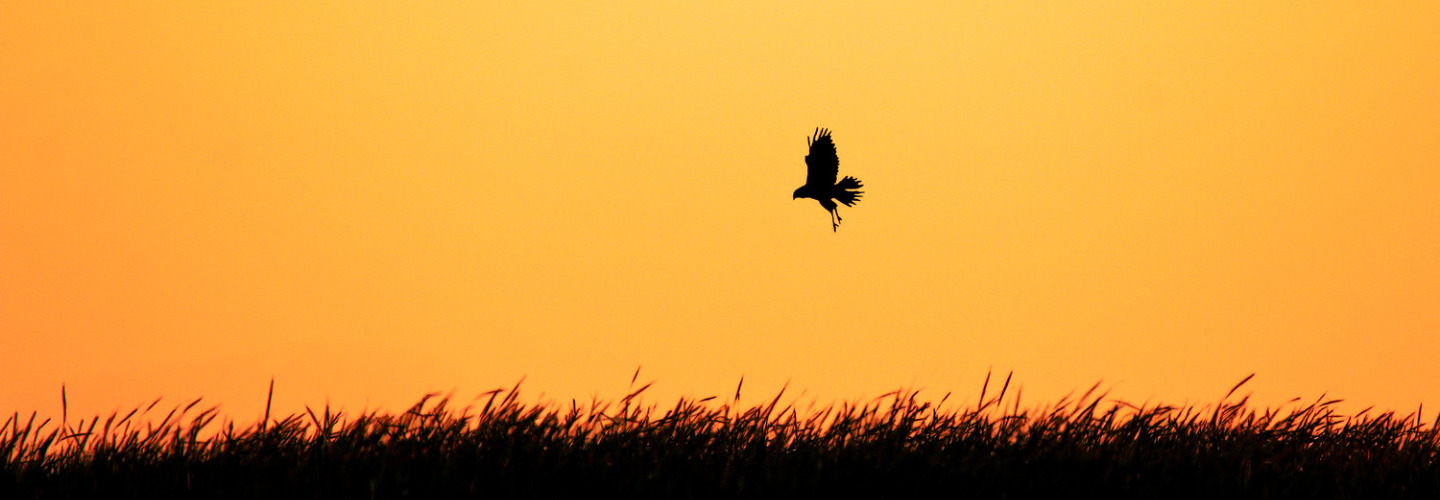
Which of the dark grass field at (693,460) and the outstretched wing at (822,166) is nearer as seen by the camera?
the dark grass field at (693,460)

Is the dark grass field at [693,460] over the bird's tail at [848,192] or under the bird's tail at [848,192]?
under

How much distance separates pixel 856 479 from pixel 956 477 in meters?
0.45

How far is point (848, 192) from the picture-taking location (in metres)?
6.57

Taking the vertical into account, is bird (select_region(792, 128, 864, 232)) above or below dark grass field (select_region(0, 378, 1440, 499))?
above

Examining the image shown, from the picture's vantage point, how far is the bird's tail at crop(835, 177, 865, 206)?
21.5 feet

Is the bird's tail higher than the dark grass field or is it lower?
higher

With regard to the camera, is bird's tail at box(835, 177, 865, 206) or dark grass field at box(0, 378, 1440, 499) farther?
bird's tail at box(835, 177, 865, 206)

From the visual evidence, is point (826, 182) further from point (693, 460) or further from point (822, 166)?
point (693, 460)

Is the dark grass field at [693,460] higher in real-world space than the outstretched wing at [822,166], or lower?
lower

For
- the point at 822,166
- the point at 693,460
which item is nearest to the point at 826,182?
the point at 822,166

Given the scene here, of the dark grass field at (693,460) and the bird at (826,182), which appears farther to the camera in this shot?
the bird at (826,182)

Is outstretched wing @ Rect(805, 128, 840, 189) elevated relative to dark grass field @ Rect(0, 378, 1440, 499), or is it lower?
elevated

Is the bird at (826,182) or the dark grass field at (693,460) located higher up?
the bird at (826,182)

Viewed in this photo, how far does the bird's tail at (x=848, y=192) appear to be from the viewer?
6551mm
